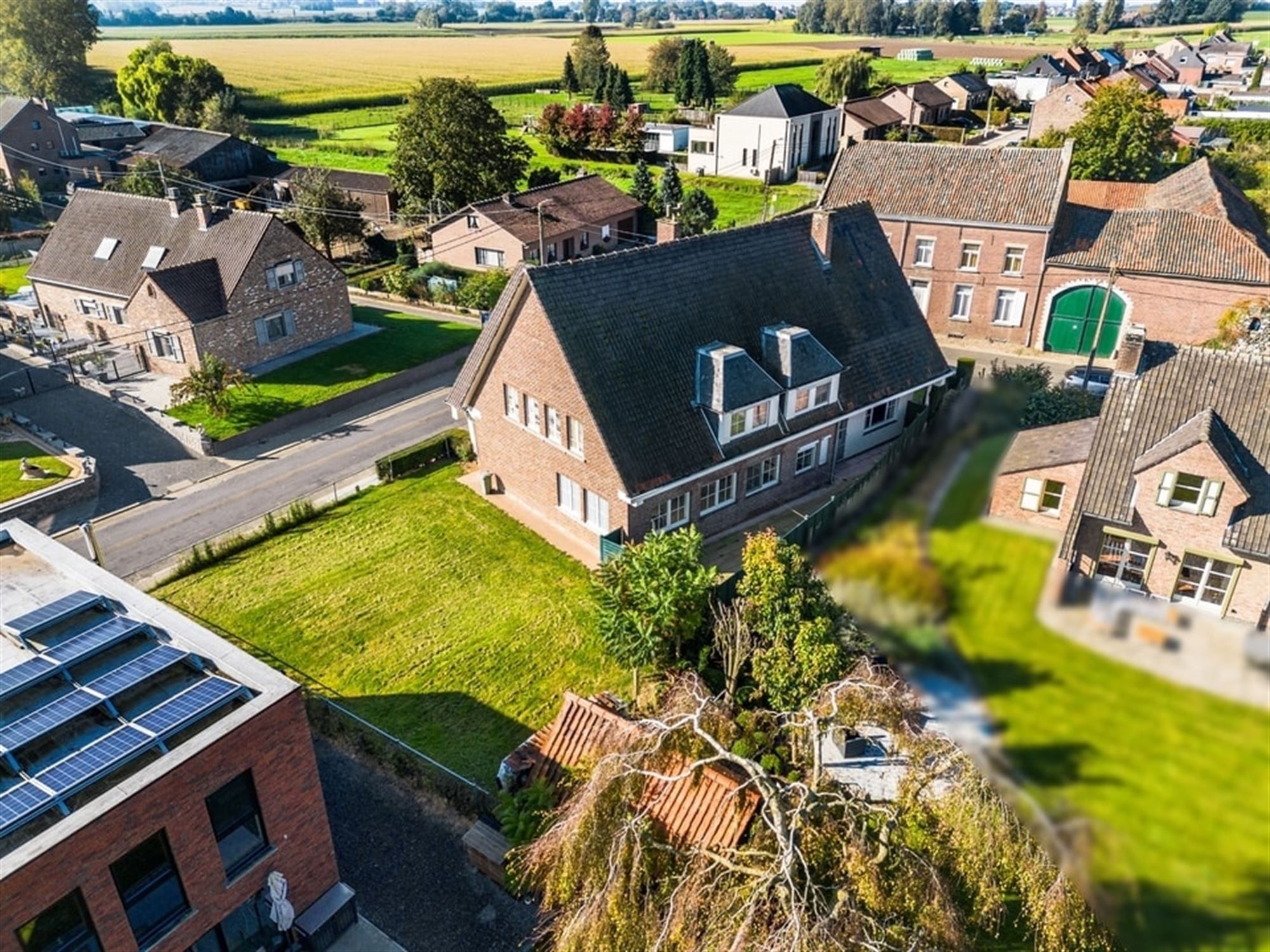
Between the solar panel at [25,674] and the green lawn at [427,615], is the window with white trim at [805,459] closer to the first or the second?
the green lawn at [427,615]

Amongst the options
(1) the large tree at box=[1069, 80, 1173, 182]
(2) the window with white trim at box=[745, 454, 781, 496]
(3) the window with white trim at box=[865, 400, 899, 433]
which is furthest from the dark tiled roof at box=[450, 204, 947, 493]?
(1) the large tree at box=[1069, 80, 1173, 182]

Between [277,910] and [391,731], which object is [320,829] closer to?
[277,910]

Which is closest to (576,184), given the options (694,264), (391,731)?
(694,264)

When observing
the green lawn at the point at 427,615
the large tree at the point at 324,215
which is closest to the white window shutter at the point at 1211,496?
the green lawn at the point at 427,615

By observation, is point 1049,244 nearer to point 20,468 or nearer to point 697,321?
point 697,321

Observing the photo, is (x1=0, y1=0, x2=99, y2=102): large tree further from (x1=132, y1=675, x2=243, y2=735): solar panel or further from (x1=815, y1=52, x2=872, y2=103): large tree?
(x1=132, y1=675, x2=243, y2=735): solar panel
